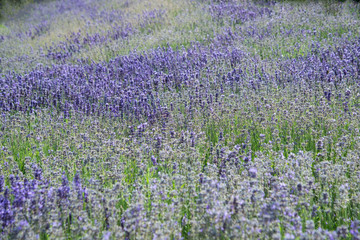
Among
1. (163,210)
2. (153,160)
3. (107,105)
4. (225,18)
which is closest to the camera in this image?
(163,210)

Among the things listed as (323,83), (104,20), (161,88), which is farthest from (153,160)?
(104,20)

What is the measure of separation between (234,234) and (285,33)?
626 centimetres

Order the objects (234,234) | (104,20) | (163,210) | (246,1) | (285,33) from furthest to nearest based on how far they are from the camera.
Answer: (104,20), (246,1), (285,33), (163,210), (234,234)

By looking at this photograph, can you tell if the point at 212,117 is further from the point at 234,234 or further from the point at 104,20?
the point at 104,20

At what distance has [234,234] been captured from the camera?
2.10 m

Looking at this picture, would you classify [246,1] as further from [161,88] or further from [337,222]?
[337,222]

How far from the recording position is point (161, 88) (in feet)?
17.7

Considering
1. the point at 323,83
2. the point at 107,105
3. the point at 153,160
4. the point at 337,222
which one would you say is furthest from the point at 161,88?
the point at 337,222

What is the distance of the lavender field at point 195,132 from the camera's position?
2.37m

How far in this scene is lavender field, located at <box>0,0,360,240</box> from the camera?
2.37 meters

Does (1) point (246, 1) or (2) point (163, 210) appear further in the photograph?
(1) point (246, 1)

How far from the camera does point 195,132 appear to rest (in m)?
4.07

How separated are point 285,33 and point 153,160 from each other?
17.5ft

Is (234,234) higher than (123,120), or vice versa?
(234,234)
